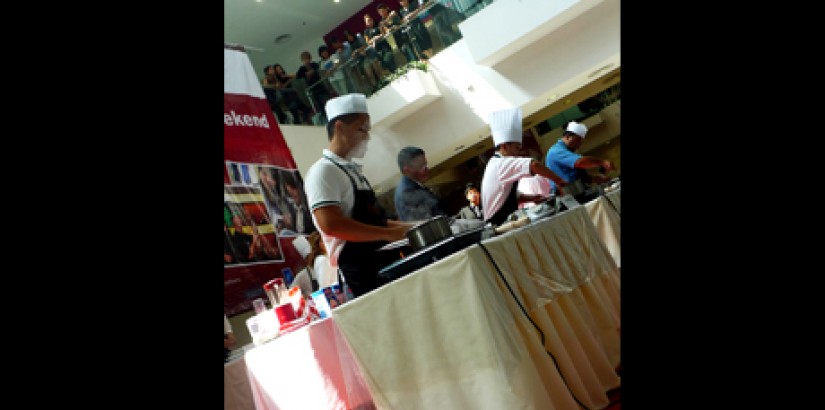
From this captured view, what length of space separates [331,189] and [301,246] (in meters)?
4.15

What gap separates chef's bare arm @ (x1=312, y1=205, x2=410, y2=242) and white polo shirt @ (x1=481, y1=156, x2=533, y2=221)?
145cm

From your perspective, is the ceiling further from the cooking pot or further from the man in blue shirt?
the cooking pot

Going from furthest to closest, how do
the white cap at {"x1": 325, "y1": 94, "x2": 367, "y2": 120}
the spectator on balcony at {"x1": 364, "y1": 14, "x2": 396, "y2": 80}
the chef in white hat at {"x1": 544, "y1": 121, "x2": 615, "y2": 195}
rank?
the spectator on balcony at {"x1": 364, "y1": 14, "x2": 396, "y2": 80} < the chef in white hat at {"x1": 544, "y1": 121, "x2": 615, "y2": 195} < the white cap at {"x1": 325, "y1": 94, "x2": 367, "y2": 120}

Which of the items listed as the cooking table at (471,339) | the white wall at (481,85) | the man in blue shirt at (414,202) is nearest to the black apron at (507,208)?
the man in blue shirt at (414,202)

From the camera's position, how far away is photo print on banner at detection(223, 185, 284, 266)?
580 centimetres

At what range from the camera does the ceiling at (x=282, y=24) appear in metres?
11.0


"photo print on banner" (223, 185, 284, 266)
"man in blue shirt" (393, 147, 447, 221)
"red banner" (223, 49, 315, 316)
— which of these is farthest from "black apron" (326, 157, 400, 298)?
"photo print on banner" (223, 185, 284, 266)

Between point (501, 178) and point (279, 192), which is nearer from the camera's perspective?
point (501, 178)

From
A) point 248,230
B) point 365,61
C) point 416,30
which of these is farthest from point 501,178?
point 365,61

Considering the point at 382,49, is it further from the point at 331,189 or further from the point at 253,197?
the point at 331,189

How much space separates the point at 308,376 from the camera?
244 cm

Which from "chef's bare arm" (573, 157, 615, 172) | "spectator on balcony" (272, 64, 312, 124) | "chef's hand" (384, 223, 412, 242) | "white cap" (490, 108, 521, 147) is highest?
"spectator on balcony" (272, 64, 312, 124)
